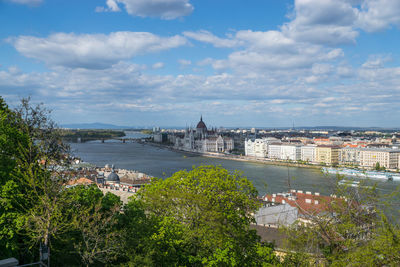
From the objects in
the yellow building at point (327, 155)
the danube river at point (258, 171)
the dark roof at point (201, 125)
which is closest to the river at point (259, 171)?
the danube river at point (258, 171)

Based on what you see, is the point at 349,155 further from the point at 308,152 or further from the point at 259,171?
the point at 259,171

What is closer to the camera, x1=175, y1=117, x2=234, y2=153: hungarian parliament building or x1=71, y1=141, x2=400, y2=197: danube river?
x1=71, y1=141, x2=400, y2=197: danube river

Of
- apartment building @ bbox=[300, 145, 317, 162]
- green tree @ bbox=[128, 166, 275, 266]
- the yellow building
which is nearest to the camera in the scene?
green tree @ bbox=[128, 166, 275, 266]

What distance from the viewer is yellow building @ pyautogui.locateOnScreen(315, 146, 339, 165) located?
4683 cm

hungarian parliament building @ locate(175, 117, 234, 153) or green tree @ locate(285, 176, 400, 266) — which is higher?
green tree @ locate(285, 176, 400, 266)

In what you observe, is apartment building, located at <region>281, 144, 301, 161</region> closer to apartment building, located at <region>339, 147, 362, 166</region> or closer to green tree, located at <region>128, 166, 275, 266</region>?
apartment building, located at <region>339, 147, 362, 166</region>

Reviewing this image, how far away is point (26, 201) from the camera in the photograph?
5.30m

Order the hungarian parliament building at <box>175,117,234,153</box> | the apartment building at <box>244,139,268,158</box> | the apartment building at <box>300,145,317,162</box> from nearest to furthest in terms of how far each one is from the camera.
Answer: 1. the apartment building at <box>300,145,317,162</box>
2. the apartment building at <box>244,139,268,158</box>
3. the hungarian parliament building at <box>175,117,234,153</box>

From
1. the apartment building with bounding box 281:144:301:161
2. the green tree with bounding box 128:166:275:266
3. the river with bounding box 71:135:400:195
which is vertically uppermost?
the green tree with bounding box 128:166:275:266

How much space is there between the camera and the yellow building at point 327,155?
1844 inches

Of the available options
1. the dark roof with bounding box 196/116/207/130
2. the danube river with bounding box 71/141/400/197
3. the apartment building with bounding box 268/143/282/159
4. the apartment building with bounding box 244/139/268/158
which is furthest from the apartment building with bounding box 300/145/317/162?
the dark roof with bounding box 196/116/207/130

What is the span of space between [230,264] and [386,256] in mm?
2448

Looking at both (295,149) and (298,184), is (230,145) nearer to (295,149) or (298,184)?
(295,149)

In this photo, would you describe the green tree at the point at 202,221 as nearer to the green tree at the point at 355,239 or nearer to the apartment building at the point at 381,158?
the green tree at the point at 355,239
